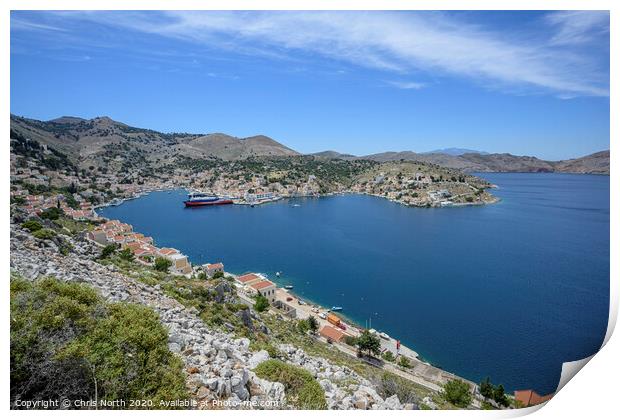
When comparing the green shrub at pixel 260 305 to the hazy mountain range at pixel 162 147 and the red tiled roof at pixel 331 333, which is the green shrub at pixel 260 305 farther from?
the hazy mountain range at pixel 162 147

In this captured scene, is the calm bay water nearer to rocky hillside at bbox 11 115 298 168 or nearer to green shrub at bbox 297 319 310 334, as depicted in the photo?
green shrub at bbox 297 319 310 334

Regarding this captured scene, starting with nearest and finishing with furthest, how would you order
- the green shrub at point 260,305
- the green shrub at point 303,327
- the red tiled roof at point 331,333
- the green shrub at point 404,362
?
the green shrub at point 404,362 → the green shrub at point 303,327 → the red tiled roof at point 331,333 → the green shrub at point 260,305

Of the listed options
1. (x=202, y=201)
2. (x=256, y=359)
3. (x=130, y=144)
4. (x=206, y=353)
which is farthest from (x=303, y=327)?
(x=130, y=144)

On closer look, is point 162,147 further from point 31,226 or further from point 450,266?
point 31,226

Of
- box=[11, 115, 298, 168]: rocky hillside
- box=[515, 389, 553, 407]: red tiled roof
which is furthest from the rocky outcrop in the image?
box=[11, 115, 298, 168]: rocky hillside

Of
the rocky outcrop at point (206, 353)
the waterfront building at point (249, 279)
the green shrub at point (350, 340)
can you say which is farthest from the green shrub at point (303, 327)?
the waterfront building at point (249, 279)

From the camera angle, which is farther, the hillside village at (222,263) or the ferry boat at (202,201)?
the ferry boat at (202,201)
